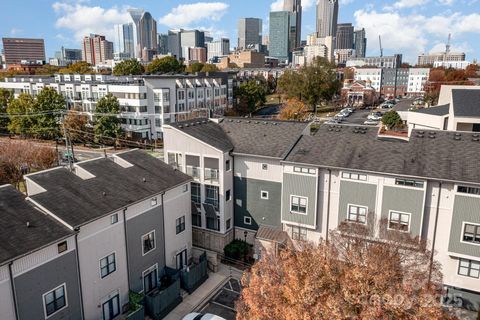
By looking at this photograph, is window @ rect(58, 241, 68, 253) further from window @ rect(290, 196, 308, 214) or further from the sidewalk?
window @ rect(290, 196, 308, 214)

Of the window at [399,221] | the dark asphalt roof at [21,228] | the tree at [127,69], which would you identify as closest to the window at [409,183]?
the window at [399,221]

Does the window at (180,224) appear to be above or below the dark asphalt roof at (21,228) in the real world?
below

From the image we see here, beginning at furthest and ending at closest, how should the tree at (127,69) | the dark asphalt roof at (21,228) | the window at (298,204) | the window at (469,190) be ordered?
the tree at (127,69) < the window at (298,204) < the window at (469,190) < the dark asphalt roof at (21,228)

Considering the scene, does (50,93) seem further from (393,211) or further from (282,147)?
(393,211)

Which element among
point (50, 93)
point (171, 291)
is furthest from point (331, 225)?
point (50, 93)

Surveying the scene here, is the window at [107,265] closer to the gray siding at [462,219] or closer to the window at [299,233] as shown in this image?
the window at [299,233]

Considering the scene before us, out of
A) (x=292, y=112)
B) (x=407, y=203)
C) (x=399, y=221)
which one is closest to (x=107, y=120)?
(x=292, y=112)
